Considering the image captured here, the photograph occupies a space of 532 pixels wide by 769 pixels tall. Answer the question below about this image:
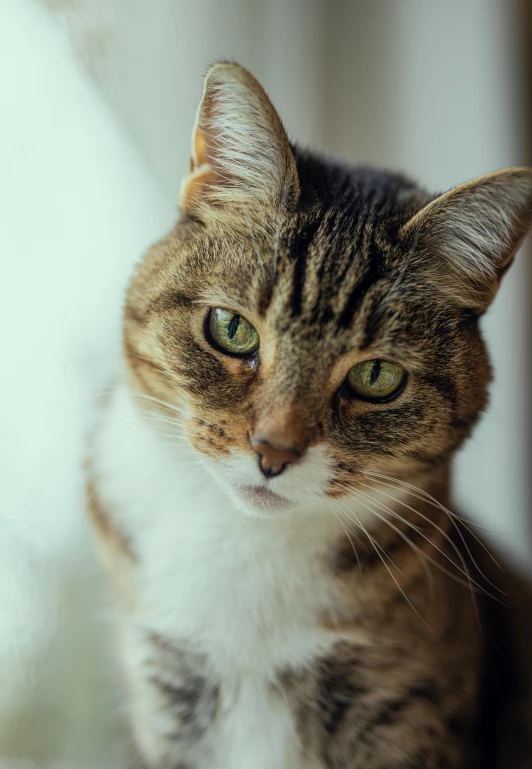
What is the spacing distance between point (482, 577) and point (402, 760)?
34 centimetres

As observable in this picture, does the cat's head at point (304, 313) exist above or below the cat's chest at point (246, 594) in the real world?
above

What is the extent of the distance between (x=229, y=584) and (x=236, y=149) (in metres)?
0.57

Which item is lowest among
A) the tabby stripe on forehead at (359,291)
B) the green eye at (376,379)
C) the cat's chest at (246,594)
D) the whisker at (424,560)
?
the cat's chest at (246,594)

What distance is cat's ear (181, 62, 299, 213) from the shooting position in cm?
87

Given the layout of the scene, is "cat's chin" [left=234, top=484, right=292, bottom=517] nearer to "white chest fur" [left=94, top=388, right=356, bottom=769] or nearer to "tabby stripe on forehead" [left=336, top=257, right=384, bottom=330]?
"white chest fur" [left=94, top=388, right=356, bottom=769]

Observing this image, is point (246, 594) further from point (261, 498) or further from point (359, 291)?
point (359, 291)

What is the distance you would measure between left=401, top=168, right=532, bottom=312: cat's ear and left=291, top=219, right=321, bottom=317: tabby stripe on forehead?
12 cm

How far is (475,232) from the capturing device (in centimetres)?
93

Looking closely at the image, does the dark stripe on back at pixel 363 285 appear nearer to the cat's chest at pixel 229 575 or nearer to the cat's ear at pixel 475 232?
the cat's ear at pixel 475 232

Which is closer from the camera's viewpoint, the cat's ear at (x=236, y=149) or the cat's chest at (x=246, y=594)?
the cat's ear at (x=236, y=149)

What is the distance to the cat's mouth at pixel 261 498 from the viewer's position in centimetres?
88

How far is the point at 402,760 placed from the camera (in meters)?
1.02

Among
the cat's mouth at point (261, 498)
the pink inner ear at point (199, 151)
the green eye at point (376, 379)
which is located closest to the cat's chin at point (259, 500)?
the cat's mouth at point (261, 498)

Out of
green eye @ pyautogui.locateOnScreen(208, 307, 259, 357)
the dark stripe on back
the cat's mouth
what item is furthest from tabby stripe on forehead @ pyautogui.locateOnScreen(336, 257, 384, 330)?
the cat's mouth
